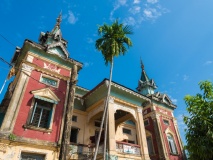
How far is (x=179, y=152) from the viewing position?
2355 centimetres

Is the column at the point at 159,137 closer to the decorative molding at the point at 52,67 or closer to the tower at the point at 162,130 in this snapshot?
the tower at the point at 162,130

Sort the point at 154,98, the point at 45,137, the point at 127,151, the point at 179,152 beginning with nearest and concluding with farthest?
the point at 45,137, the point at 127,151, the point at 179,152, the point at 154,98

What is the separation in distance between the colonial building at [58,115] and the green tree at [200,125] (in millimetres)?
6732

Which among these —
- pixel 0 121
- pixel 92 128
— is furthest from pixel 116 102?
pixel 0 121

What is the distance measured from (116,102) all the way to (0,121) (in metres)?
11.1

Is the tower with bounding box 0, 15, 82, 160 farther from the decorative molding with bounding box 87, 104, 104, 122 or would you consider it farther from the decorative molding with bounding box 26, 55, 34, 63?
the decorative molding with bounding box 87, 104, 104, 122

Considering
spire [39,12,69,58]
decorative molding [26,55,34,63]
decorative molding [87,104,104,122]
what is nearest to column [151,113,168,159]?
decorative molding [87,104,104,122]

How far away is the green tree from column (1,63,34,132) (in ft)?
40.0

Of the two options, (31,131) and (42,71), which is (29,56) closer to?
(42,71)

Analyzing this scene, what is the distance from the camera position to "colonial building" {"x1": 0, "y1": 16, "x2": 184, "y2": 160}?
11727mm

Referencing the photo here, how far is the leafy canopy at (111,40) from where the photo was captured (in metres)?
15.8

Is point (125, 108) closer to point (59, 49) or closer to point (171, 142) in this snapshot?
point (59, 49)

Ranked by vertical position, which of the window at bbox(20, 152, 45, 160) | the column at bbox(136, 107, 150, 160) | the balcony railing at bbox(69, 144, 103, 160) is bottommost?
the window at bbox(20, 152, 45, 160)

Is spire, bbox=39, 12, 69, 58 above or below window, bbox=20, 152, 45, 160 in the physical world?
above
